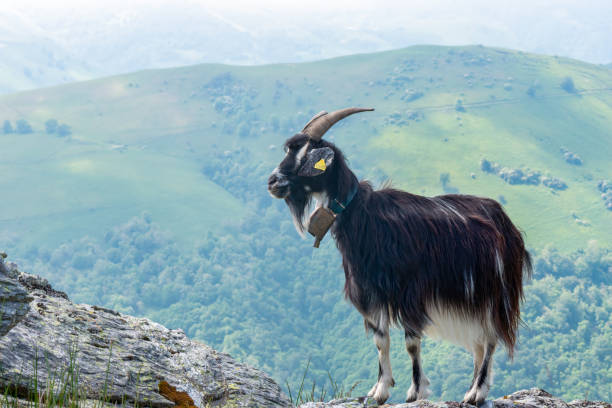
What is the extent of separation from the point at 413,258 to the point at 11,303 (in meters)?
3.75

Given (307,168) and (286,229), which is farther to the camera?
(286,229)

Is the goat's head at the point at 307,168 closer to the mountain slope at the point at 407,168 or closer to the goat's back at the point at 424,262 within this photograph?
the goat's back at the point at 424,262

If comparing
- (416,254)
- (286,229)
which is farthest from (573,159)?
(416,254)

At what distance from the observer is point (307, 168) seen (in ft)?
21.4

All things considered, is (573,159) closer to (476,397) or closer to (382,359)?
(476,397)

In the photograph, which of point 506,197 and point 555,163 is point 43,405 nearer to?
point 506,197

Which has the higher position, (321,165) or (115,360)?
Result: (321,165)

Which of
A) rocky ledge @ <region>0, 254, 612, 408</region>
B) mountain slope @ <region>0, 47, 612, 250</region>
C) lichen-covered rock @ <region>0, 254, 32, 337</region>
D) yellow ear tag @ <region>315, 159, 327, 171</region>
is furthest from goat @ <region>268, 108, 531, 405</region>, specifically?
mountain slope @ <region>0, 47, 612, 250</region>

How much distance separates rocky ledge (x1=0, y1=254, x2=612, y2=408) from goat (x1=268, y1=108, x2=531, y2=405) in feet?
2.28

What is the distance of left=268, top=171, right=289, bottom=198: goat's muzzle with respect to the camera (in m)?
6.62

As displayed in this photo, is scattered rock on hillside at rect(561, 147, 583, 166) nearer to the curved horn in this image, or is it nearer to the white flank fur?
the white flank fur

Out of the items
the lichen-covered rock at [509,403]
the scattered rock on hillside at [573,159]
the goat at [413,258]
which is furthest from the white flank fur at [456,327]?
the scattered rock on hillside at [573,159]

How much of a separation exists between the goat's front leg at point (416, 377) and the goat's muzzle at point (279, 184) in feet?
6.55

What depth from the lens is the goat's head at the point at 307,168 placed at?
652cm
